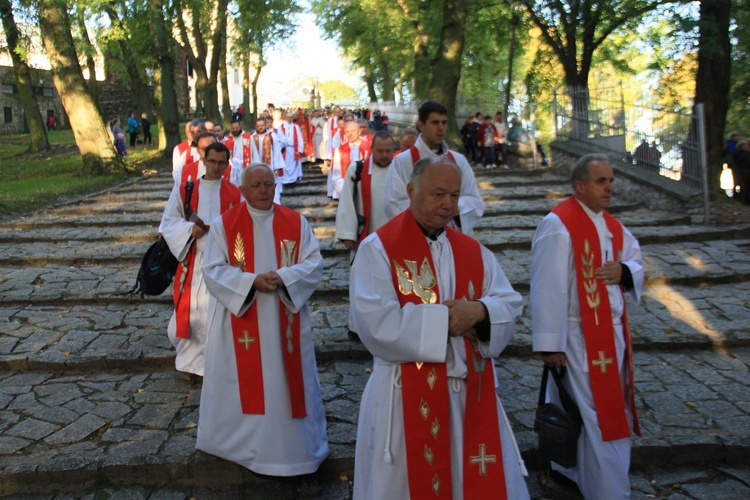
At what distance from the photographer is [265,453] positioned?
454 centimetres

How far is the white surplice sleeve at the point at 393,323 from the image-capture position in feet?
10.7

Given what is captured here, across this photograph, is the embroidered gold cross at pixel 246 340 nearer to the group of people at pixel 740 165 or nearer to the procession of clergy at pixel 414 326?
the procession of clergy at pixel 414 326

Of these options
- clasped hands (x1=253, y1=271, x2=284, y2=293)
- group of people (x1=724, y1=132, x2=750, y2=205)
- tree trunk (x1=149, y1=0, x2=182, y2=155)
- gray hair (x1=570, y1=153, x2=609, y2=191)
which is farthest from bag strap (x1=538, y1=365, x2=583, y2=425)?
tree trunk (x1=149, y1=0, x2=182, y2=155)

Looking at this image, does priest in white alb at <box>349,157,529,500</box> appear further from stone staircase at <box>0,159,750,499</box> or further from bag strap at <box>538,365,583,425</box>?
stone staircase at <box>0,159,750,499</box>

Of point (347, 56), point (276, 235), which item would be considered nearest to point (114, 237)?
point (276, 235)

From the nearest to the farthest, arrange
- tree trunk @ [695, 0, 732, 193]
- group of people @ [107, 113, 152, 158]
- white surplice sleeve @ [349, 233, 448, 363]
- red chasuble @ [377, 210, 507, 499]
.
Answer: white surplice sleeve @ [349, 233, 448, 363] < red chasuble @ [377, 210, 507, 499] < tree trunk @ [695, 0, 732, 193] < group of people @ [107, 113, 152, 158]

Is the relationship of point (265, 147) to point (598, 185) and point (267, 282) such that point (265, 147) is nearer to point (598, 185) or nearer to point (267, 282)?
point (267, 282)

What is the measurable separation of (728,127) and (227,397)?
79.9ft

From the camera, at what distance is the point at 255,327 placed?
4.72 metres

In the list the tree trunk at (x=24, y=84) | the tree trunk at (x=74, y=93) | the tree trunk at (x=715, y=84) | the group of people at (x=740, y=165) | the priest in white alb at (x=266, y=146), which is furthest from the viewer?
the tree trunk at (x=24, y=84)

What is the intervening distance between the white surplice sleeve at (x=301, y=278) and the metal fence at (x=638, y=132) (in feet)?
30.1

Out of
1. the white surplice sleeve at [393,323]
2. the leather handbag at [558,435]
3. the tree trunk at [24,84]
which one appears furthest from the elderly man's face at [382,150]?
the tree trunk at [24,84]

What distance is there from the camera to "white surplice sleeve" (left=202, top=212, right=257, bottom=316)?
461 cm

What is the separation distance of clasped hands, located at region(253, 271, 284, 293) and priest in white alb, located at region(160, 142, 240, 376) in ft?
5.33
